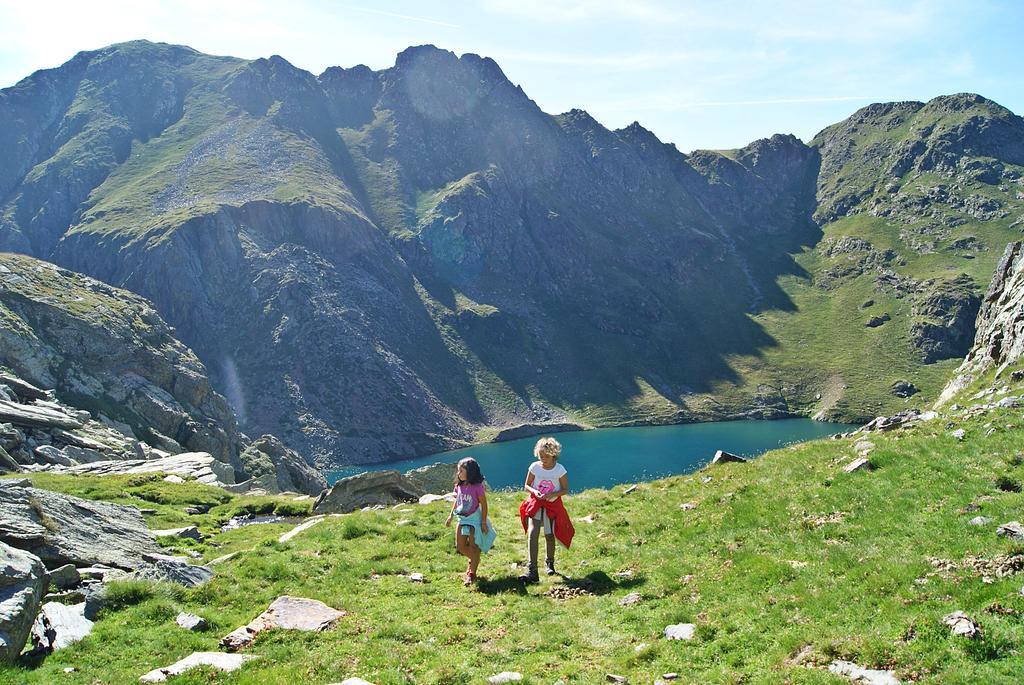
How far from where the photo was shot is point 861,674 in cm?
1098

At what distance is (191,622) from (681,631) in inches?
443

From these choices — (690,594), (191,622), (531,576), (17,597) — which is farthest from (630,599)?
(17,597)

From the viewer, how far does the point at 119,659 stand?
47.2 feet

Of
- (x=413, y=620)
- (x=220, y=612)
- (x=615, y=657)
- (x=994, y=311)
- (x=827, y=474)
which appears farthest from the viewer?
(x=994, y=311)

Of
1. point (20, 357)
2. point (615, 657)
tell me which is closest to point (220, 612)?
point (615, 657)

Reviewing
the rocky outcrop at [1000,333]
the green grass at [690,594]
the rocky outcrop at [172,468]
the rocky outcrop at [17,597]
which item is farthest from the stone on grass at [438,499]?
the rocky outcrop at [1000,333]

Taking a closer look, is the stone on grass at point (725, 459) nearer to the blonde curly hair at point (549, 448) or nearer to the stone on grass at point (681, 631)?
the blonde curly hair at point (549, 448)

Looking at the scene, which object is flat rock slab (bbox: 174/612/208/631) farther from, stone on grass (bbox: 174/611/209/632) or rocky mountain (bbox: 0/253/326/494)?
rocky mountain (bbox: 0/253/326/494)

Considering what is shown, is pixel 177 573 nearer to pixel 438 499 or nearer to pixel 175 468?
pixel 438 499

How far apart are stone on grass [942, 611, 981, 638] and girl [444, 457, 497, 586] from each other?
1120cm

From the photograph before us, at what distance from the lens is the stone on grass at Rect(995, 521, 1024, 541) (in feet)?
45.8

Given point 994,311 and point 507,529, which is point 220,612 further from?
point 994,311

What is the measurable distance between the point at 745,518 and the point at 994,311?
155 ft

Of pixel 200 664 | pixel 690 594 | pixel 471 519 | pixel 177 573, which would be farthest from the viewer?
pixel 471 519
